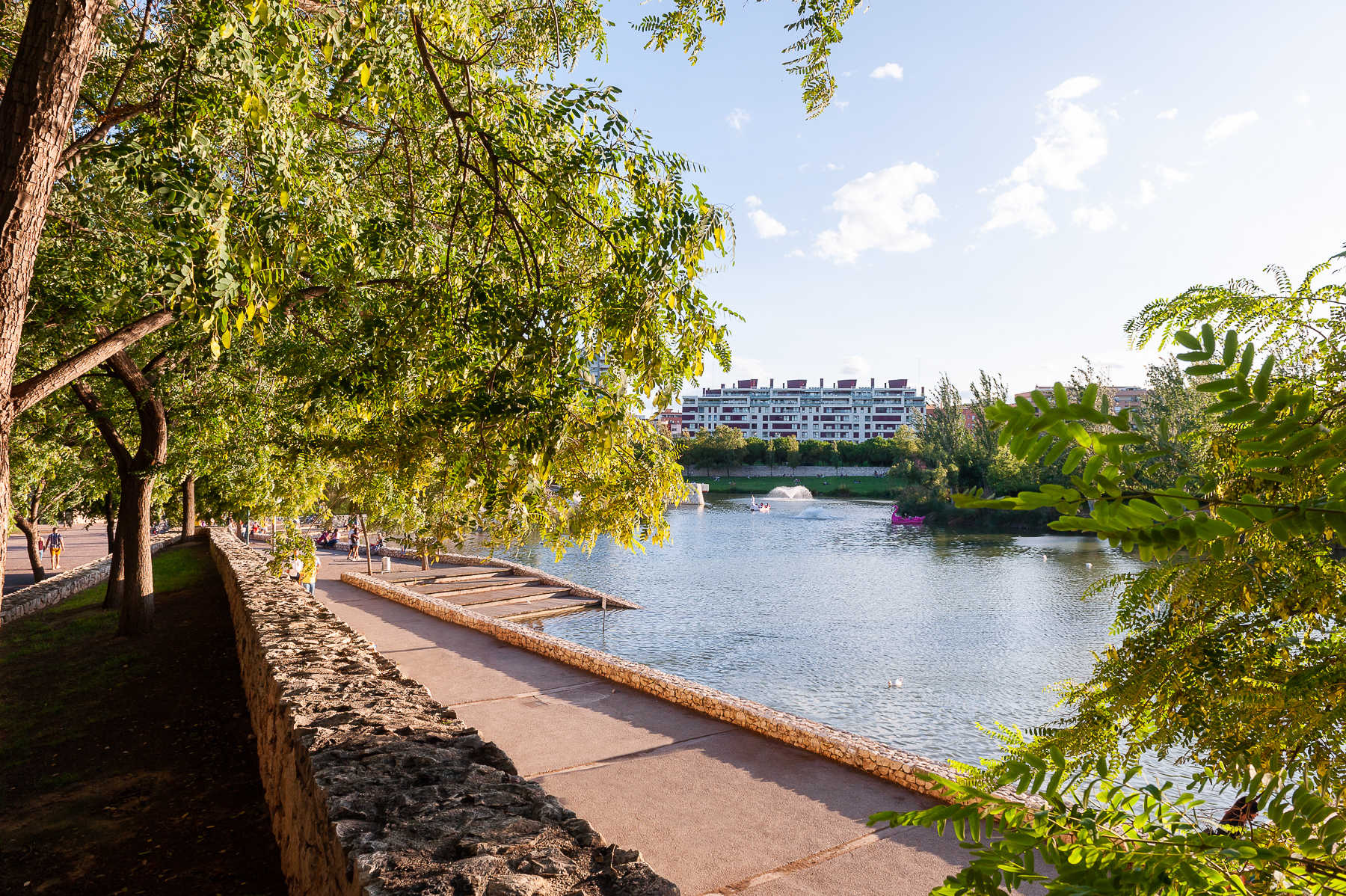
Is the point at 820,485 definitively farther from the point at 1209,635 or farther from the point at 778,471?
the point at 1209,635

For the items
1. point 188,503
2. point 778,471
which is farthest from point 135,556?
point 778,471

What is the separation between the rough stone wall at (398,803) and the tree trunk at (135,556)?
862 centimetres

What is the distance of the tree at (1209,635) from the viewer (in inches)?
45.2

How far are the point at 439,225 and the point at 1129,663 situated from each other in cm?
687

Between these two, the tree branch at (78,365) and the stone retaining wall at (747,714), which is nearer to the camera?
the tree branch at (78,365)

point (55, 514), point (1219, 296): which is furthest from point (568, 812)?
point (55, 514)

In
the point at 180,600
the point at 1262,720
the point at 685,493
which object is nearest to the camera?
the point at 1262,720

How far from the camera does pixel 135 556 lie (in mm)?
14070

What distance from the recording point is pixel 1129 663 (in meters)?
3.99

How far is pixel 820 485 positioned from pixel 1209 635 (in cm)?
10911

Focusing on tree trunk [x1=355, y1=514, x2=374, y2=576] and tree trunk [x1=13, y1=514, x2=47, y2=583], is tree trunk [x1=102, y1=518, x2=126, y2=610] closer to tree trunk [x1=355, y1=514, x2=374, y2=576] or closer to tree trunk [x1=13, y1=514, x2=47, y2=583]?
tree trunk [x1=355, y1=514, x2=374, y2=576]

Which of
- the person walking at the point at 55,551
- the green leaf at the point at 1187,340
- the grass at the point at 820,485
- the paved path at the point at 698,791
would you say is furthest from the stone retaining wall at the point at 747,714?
the grass at the point at 820,485

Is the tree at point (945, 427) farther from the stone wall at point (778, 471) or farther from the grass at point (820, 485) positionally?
the stone wall at point (778, 471)

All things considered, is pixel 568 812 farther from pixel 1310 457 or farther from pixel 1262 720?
pixel 1310 457
